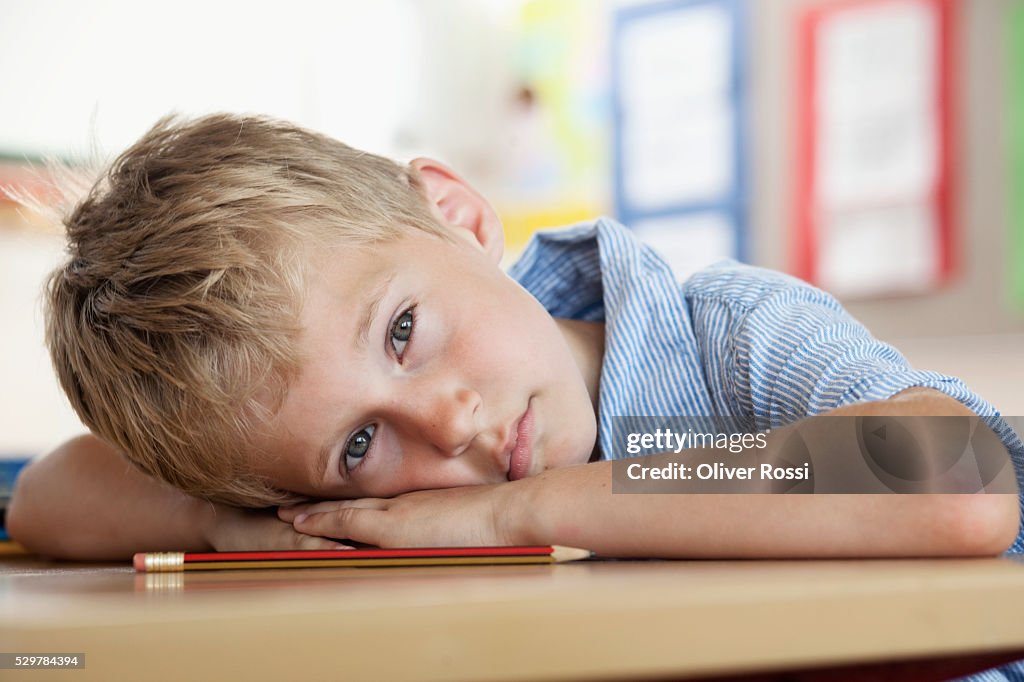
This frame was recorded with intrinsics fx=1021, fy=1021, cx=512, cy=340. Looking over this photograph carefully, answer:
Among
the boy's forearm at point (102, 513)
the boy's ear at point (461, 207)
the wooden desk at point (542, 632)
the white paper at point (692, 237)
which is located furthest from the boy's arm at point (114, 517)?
the white paper at point (692, 237)

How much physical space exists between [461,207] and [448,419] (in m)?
0.35

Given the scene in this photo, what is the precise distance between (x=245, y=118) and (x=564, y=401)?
0.44 metres

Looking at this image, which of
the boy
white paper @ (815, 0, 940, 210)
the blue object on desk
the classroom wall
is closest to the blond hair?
the boy

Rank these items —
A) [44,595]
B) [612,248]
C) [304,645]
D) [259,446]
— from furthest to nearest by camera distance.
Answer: [612,248] → [259,446] → [44,595] → [304,645]

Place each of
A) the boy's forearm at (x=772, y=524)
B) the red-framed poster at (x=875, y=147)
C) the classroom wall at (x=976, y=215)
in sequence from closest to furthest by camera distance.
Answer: the boy's forearm at (x=772, y=524) < the classroom wall at (x=976, y=215) < the red-framed poster at (x=875, y=147)

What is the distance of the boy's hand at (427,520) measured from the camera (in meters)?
0.67

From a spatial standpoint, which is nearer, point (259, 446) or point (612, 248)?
point (259, 446)

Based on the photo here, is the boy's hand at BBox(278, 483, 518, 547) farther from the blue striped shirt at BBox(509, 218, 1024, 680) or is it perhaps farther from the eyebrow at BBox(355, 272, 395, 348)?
the blue striped shirt at BBox(509, 218, 1024, 680)

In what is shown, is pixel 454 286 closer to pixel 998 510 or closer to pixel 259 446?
pixel 259 446

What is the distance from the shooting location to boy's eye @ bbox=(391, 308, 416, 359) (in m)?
0.82

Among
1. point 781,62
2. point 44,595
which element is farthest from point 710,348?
point 781,62

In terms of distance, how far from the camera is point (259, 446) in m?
0.84

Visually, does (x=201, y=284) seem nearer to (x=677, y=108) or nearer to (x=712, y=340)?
(x=712, y=340)

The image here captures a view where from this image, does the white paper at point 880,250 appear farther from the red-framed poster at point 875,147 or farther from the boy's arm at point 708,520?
the boy's arm at point 708,520
